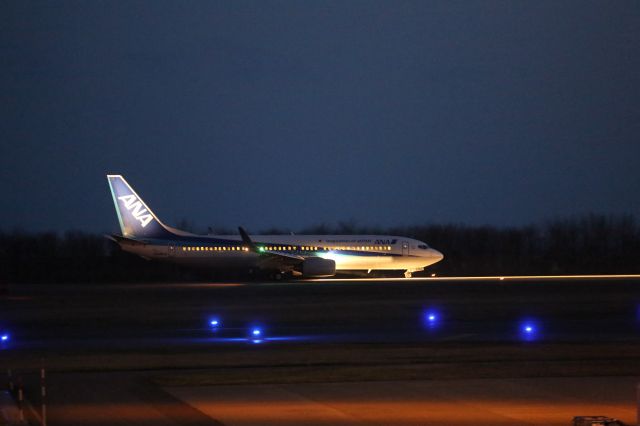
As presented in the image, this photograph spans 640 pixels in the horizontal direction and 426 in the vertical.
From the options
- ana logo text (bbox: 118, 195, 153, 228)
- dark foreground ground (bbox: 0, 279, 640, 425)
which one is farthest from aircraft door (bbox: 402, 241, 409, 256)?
dark foreground ground (bbox: 0, 279, 640, 425)

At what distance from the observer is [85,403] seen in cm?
1186

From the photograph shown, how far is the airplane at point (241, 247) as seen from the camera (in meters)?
49.3

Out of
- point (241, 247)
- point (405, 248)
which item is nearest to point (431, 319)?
point (241, 247)

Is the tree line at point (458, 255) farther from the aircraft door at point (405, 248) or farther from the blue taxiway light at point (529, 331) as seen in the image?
the blue taxiway light at point (529, 331)

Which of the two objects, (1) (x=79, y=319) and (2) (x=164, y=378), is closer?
(2) (x=164, y=378)

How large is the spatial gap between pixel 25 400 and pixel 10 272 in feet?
162

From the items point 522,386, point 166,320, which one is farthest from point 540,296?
point 522,386

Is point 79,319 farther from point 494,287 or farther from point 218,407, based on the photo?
Result: point 494,287

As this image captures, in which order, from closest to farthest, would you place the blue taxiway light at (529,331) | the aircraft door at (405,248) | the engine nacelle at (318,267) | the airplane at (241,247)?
the blue taxiway light at (529,331) < the engine nacelle at (318,267) < the airplane at (241,247) < the aircraft door at (405,248)

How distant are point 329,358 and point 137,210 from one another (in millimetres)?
35500

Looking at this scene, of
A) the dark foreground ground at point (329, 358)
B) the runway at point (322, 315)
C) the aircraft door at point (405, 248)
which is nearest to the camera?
the dark foreground ground at point (329, 358)

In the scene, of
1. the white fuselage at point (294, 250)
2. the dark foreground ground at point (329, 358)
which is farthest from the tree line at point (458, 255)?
the dark foreground ground at point (329, 358)

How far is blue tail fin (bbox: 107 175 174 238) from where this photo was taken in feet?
163

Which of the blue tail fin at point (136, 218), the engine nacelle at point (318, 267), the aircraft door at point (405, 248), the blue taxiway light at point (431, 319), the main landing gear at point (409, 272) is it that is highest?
the blue tail fin at point (136, 218)
